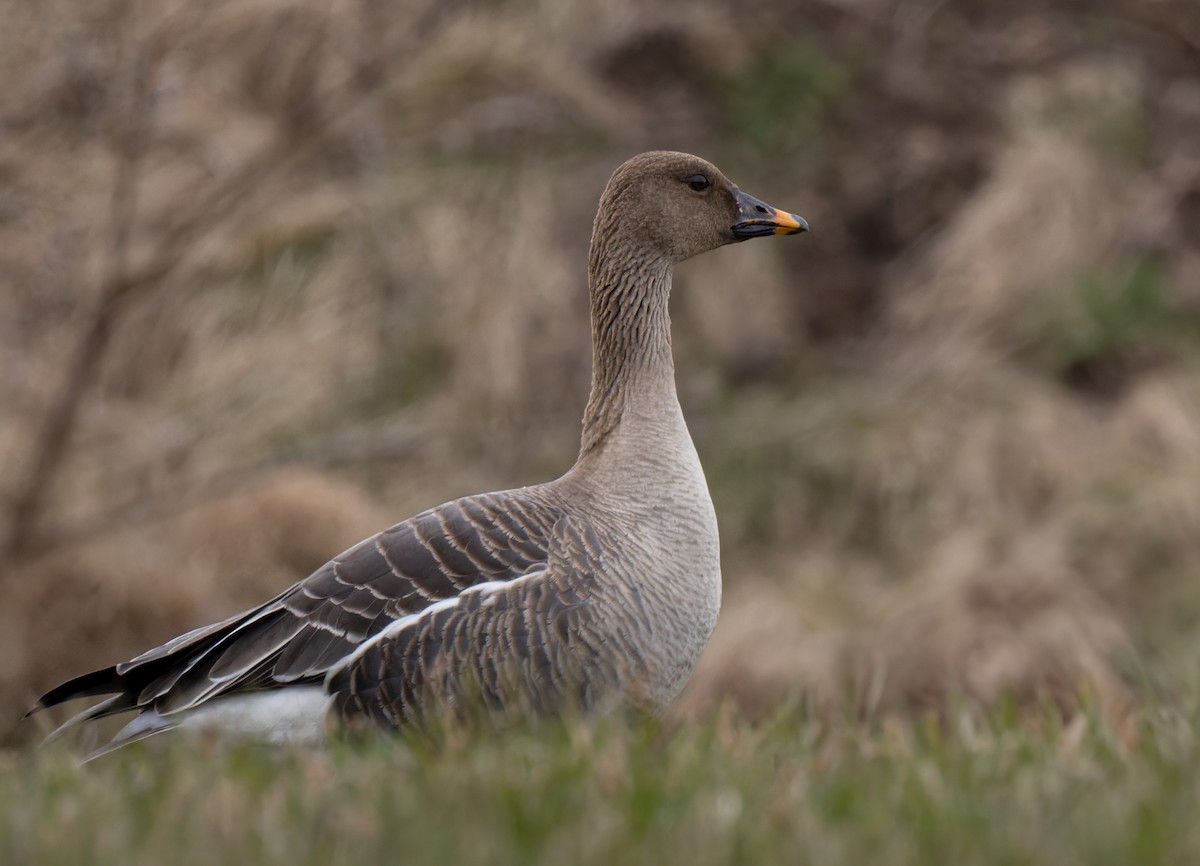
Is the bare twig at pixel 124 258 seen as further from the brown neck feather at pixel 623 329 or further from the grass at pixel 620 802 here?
the grass at pixel 620 802

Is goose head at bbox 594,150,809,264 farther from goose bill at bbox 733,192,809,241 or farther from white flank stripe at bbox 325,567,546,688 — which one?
white flank stripe at bbox 325,567,546,688

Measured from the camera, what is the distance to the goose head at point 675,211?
5.36 metres

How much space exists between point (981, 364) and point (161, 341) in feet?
16.6

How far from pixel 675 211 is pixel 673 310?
5.72 metres

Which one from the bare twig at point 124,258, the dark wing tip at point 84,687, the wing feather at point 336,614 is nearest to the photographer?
the dark wing tip at point 84,687

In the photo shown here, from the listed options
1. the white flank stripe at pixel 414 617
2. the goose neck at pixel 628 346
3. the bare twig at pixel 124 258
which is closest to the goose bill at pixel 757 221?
the goose neck at pixel 628 346

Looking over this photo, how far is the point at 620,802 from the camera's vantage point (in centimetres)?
316

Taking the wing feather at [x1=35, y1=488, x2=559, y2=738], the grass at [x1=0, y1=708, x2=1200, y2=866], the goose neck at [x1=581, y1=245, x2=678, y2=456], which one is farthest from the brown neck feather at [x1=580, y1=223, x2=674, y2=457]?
the grass at [x1=0, y1=708, x2=1200, y2=866]

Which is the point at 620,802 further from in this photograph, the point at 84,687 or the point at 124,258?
the point at 124,258

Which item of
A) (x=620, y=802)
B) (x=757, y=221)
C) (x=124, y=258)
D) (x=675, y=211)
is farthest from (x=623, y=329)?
(x=124, y=258)

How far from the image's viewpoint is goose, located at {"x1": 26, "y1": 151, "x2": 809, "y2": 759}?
4.38 m

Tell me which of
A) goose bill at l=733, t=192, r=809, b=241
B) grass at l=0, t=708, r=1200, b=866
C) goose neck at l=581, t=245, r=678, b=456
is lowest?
grass at l=0, t=708, r=1200, b=866

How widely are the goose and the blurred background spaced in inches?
108

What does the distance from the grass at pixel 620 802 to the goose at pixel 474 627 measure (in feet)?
1.53
